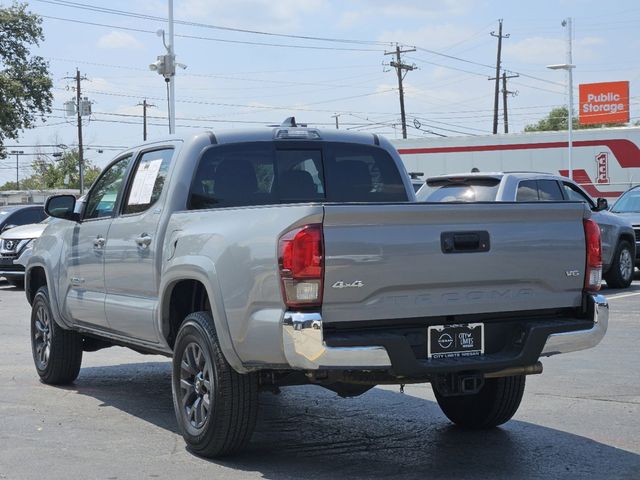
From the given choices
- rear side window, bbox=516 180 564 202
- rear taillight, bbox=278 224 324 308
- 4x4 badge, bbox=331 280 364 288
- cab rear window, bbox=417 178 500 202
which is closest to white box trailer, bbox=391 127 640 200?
rear side window, bbox=516 180 564 202

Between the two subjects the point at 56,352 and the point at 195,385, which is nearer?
the point at 195,385

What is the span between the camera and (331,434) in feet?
22.7

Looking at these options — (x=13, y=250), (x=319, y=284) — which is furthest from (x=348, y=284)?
(x=13, y=250)

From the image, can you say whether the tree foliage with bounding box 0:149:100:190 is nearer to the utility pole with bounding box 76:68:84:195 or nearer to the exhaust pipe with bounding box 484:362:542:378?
the utility pole with bounding box 76:68:84:195

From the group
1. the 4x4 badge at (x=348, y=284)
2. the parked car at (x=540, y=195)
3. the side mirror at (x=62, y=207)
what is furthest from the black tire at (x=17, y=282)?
the 4x4 badge at (x=348, y=284)

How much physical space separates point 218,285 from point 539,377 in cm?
416

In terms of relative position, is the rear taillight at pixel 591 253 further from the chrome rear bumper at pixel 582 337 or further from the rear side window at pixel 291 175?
the rear side window at pixel 291 175

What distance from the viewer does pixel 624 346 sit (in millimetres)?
11016

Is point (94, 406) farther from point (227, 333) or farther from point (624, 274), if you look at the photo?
point (624, 274)

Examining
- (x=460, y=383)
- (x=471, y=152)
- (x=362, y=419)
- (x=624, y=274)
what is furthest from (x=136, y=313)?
(x=471, y=152)

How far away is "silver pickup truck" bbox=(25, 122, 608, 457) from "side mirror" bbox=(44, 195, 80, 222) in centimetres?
89

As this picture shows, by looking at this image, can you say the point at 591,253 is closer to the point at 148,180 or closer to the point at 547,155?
the point at 148,180

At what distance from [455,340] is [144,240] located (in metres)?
2.40

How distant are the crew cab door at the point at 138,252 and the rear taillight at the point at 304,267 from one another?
1691mm
